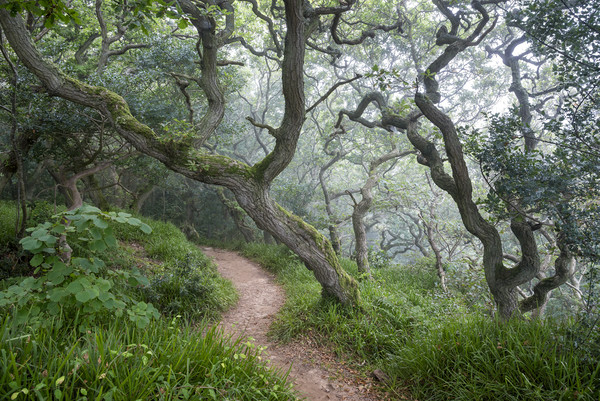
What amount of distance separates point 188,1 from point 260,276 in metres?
6.29

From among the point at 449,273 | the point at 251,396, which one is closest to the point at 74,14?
the point at 251,396

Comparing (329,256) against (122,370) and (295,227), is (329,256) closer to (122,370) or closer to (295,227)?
(295,227)

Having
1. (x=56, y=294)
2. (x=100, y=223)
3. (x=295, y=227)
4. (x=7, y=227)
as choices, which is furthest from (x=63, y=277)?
(x=7, y=227)

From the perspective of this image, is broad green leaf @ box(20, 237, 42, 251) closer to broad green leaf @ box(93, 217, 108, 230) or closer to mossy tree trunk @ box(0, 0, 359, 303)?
broad green leaf @ box(93, 217, 108, 230)

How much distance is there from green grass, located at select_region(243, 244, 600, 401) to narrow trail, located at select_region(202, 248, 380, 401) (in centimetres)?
24

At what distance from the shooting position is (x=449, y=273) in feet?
24.2

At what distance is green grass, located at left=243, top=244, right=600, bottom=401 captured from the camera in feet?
8.06

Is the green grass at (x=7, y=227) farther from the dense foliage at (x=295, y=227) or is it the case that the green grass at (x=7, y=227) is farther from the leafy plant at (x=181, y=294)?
the leafy plant at (x=181, y=294)

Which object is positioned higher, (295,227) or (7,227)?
(295,227)

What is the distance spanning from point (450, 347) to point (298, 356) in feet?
6.25

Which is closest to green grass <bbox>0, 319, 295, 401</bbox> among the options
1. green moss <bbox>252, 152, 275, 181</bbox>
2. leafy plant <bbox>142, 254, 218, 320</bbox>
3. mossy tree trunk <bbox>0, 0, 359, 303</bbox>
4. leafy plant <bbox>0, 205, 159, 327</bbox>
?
leafy plant <bbox>0, 205, 159, 327</bbox>

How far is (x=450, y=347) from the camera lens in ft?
10.5

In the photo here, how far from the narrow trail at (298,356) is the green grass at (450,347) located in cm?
24

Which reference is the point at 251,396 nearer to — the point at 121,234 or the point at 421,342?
the point at 421,342
